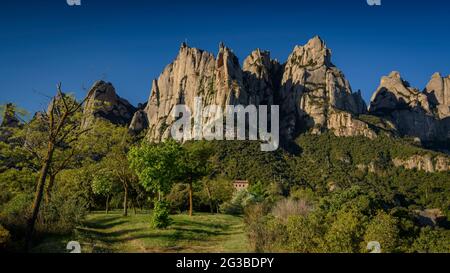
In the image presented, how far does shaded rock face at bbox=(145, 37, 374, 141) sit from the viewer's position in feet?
513

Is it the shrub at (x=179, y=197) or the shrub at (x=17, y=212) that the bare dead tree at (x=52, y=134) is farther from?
the shrub at (x=179, y=197)

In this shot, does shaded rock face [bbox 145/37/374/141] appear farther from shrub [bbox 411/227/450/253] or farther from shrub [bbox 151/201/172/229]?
shrub [bbox 411/227/450/253]

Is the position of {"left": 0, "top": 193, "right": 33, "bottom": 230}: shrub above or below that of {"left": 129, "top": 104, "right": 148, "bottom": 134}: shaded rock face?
below

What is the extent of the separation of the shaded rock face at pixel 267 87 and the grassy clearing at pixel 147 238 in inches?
4851

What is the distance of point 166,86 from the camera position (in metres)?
190

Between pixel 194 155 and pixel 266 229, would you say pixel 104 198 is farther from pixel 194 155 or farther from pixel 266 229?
pixel 266 229

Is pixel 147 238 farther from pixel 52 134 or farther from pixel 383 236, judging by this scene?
pixel 383 236

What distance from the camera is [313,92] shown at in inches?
6688

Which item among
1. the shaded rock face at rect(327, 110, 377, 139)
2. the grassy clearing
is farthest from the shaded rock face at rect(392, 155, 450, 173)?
the grassy clearing

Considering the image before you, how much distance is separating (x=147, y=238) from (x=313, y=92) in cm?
15666

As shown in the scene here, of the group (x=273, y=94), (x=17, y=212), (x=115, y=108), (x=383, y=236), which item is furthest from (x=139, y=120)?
(x=383, y=236)

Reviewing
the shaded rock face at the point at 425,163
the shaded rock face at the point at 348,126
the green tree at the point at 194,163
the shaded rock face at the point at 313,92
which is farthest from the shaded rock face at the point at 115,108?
the green tree at the point at 194,163
